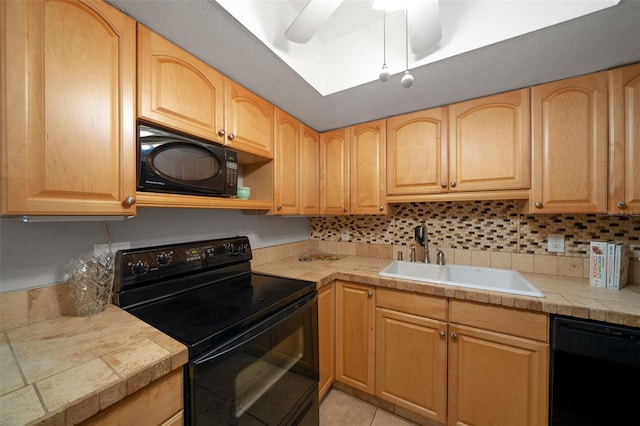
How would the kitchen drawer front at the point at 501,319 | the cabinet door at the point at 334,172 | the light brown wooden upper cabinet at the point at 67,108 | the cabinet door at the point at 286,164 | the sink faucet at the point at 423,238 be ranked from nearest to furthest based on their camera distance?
the light brown wooden upper cabinet at the point at 67,108 < the kitchen drawer front at the point at 501,319 < the cabinet door at the point at 286,164 < the sink faucet at the point at 423,238 < the cabinet door at the point at 334,172

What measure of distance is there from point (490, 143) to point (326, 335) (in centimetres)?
170

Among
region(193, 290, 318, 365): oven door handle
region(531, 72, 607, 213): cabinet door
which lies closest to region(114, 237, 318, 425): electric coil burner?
region(193, 290, 318, 365): oven door handle

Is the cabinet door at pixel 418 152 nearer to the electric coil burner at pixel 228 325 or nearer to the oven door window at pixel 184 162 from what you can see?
the electric coil burner at pixel 228 325

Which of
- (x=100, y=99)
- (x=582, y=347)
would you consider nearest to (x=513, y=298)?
(x=582, y=347)

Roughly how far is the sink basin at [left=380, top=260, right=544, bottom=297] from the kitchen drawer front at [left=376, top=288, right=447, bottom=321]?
108 millimetres

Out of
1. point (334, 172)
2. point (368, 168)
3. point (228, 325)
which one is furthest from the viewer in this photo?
point (334, 172)

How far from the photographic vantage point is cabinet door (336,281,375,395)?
62.2 inches

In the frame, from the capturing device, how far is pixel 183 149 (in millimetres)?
1100

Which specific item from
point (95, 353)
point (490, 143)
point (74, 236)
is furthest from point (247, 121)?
point (490, 143)

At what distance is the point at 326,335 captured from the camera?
1613 mm

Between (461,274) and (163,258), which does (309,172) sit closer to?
(163,258)

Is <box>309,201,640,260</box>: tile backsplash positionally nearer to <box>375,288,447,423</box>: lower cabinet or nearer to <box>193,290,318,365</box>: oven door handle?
<box>375,288,447,423</box>: lower cabinet

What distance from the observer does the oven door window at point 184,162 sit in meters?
1.02

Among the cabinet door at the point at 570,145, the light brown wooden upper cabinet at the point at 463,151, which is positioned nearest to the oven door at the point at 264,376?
the light brown wooden upper cabinet at the point at 463,151
